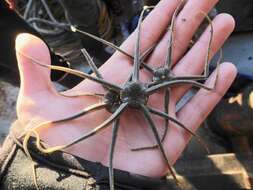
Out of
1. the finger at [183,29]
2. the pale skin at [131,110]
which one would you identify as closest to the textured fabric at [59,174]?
the pale skin at [131,110]

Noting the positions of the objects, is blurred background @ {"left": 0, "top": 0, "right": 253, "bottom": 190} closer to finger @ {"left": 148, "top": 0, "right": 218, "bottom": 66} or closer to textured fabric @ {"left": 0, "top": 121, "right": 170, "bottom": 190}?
finger @ {"left": 148, "top": 0, "right": 218, "bottom": 66}

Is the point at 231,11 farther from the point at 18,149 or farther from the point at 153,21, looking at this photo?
the point at 18,149

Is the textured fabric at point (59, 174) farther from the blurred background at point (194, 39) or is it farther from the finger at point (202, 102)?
the blurred background at point (194, 39)

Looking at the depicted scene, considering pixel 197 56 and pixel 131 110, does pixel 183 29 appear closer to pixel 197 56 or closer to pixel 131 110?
pixel 197 56

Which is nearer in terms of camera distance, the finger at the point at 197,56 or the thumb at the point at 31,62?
the thumb at the point at 31,62

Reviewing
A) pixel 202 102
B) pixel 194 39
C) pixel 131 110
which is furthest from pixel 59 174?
pixel 194 39

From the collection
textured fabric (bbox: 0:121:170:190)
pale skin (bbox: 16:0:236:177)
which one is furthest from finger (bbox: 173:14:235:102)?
textured fabric (bbox: 0:121:170:190)
